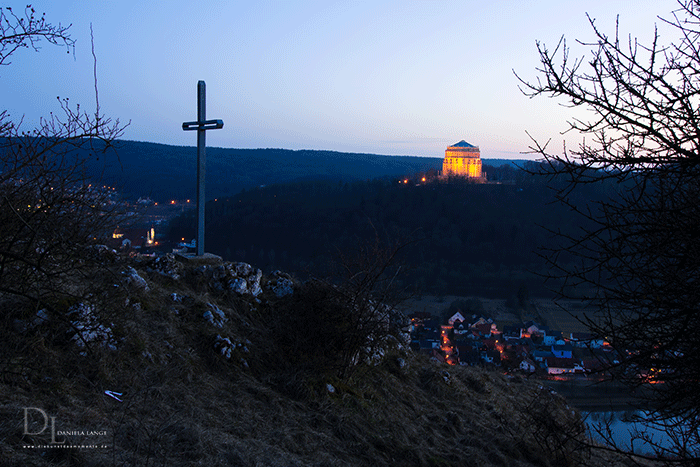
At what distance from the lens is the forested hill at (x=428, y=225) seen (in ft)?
115

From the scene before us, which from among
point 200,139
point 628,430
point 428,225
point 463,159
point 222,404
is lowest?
point 428,225

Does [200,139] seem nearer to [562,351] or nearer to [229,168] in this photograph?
[562,351]

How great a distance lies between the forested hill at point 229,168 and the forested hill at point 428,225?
15.6ft

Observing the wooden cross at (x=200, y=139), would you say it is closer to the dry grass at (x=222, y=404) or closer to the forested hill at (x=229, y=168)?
the dry grass at (x=222, y=404)

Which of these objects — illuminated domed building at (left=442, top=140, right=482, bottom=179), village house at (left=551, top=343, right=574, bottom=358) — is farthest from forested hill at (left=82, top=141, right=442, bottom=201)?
village house at (left=551, top=343, right=574, bottom=358)

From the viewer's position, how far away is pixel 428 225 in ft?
148

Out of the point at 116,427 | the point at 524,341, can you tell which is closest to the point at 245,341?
the point at 116,427

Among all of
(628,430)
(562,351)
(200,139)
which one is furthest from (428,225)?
(628,430)

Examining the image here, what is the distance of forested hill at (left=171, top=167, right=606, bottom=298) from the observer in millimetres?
35031

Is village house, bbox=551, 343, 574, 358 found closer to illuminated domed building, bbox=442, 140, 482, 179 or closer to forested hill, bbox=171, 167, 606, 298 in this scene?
forested hill, bbox=171, 167, 606, 298

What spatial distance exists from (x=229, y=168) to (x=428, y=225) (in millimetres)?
37591

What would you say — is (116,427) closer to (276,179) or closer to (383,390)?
(383,390)

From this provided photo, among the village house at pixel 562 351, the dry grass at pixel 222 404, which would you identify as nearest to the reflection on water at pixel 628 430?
the dry grass at pixel 222 404

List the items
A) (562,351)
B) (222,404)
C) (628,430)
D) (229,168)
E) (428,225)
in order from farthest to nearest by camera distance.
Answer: (229,168)
(428,225)
(562,351)
(222,404)
(628,430)
